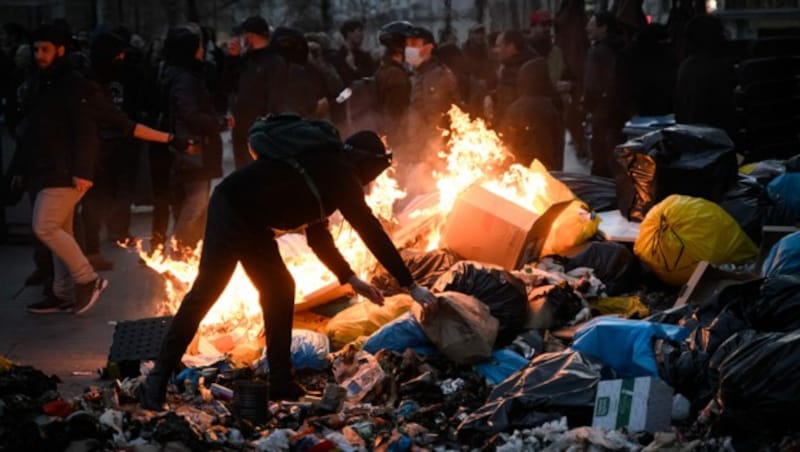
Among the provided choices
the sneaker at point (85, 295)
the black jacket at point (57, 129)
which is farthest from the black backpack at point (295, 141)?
the sneaker at point (85, 295)

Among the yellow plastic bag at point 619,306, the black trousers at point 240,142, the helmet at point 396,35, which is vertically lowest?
the yellow plastic bag at point 619,306

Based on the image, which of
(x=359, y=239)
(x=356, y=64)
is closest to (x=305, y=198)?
(x=359, y=239)

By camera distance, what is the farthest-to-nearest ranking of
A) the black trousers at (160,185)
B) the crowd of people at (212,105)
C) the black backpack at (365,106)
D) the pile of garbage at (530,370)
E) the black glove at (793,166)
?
the black backpack at (365,106) → the black trousers at (160,185) → the black glove at (793,166) → the crowd of people at (212,105) → the pile of garbage at (530,370)

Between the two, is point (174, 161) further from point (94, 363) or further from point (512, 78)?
point (512, 78)

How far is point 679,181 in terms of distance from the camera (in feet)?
32.2

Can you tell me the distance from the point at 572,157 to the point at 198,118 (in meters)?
8.21

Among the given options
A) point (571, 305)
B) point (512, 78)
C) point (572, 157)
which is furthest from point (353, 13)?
point (571, 305)

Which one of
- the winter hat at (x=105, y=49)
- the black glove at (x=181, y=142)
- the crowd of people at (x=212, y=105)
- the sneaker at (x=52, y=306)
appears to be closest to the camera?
the crowd of people at (x=212, y=105)

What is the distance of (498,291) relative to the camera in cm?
810

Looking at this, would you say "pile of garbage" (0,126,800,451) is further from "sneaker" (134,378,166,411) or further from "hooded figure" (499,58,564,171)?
"hooded figure" (499,58,564,171)

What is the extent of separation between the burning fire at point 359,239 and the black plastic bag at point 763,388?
3402 millimetres

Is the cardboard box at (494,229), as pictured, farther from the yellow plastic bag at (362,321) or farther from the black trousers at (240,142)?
the black trousers at (240,142)

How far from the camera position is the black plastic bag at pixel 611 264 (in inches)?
359

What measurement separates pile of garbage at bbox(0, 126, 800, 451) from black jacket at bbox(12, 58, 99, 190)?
2.07m
